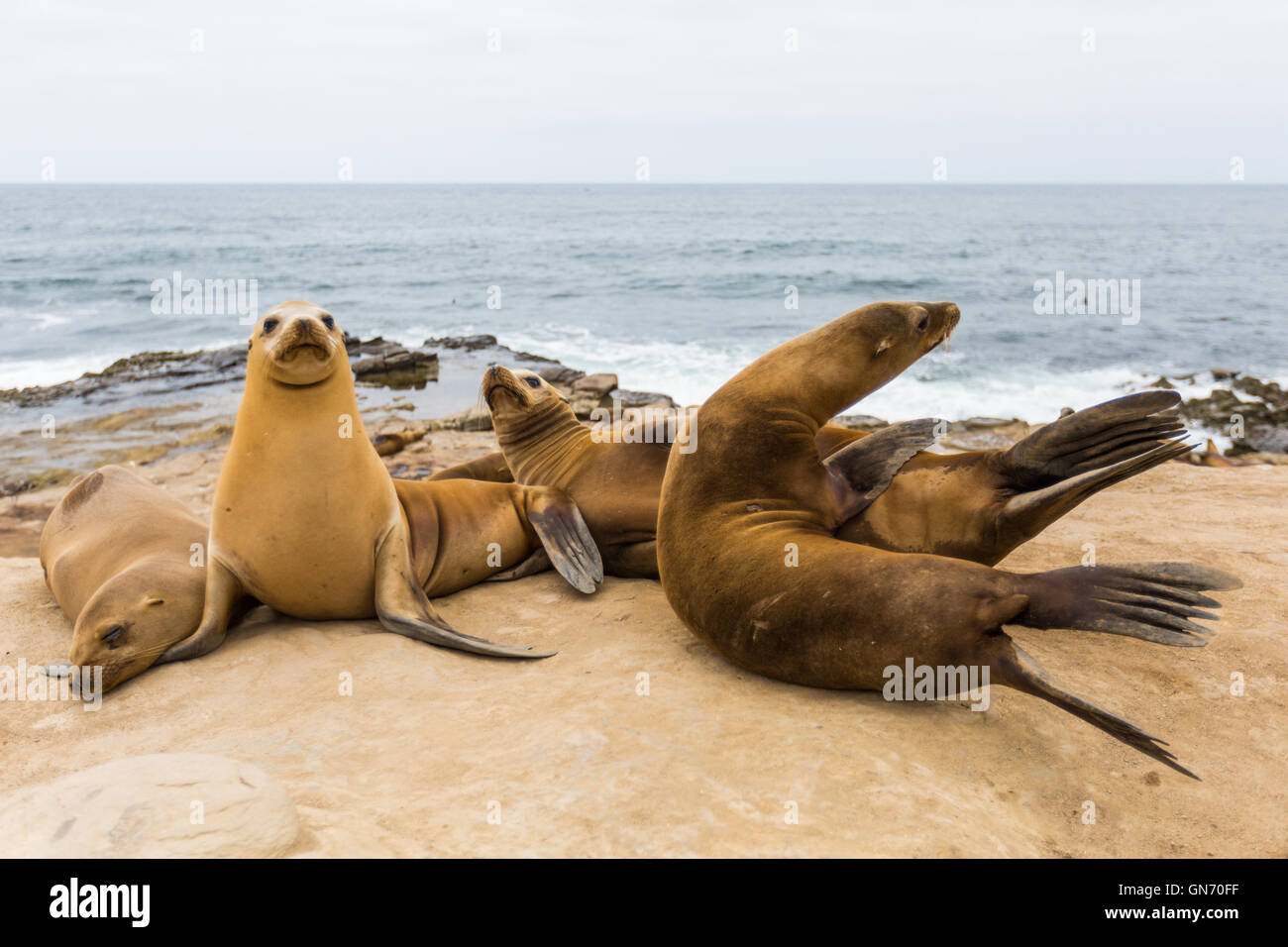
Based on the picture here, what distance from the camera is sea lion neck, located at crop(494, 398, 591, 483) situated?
5656 millimetres

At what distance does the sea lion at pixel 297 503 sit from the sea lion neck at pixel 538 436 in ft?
5.26

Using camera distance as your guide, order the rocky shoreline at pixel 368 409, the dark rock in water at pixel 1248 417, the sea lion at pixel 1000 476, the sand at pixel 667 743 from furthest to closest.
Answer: the dark rock in water at pixel 1248 417 < the rocky shoreline at pixel 368 409 < the sea lion at pixel 1000 476 < the sand at pixel 667 743

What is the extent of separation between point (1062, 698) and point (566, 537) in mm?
2715

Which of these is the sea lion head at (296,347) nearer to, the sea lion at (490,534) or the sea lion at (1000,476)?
the sea lion at (490,534)

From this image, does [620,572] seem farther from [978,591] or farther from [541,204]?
[541,204]

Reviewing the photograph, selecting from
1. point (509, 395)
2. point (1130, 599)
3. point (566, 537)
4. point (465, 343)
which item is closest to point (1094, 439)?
point (1130, 599)

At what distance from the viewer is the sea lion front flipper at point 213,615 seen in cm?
385

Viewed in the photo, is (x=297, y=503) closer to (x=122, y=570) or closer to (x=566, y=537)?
(x=122, y=570)

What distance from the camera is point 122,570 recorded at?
4234mm

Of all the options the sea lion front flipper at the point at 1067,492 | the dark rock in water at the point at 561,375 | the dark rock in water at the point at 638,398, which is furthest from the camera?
the dark rock in water at the point at 561,375

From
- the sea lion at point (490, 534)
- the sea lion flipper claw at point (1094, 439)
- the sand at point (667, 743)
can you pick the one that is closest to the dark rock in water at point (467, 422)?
the sea lion at point (490, 534)

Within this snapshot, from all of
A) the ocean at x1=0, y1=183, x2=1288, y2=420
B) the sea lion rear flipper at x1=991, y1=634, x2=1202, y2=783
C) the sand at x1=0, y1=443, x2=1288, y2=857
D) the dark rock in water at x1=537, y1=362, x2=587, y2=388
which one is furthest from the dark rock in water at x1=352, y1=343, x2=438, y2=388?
the sea lion rear flipper at x1=991, y1=634, x2=1202, y2=783

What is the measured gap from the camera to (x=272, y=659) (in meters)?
3.81
